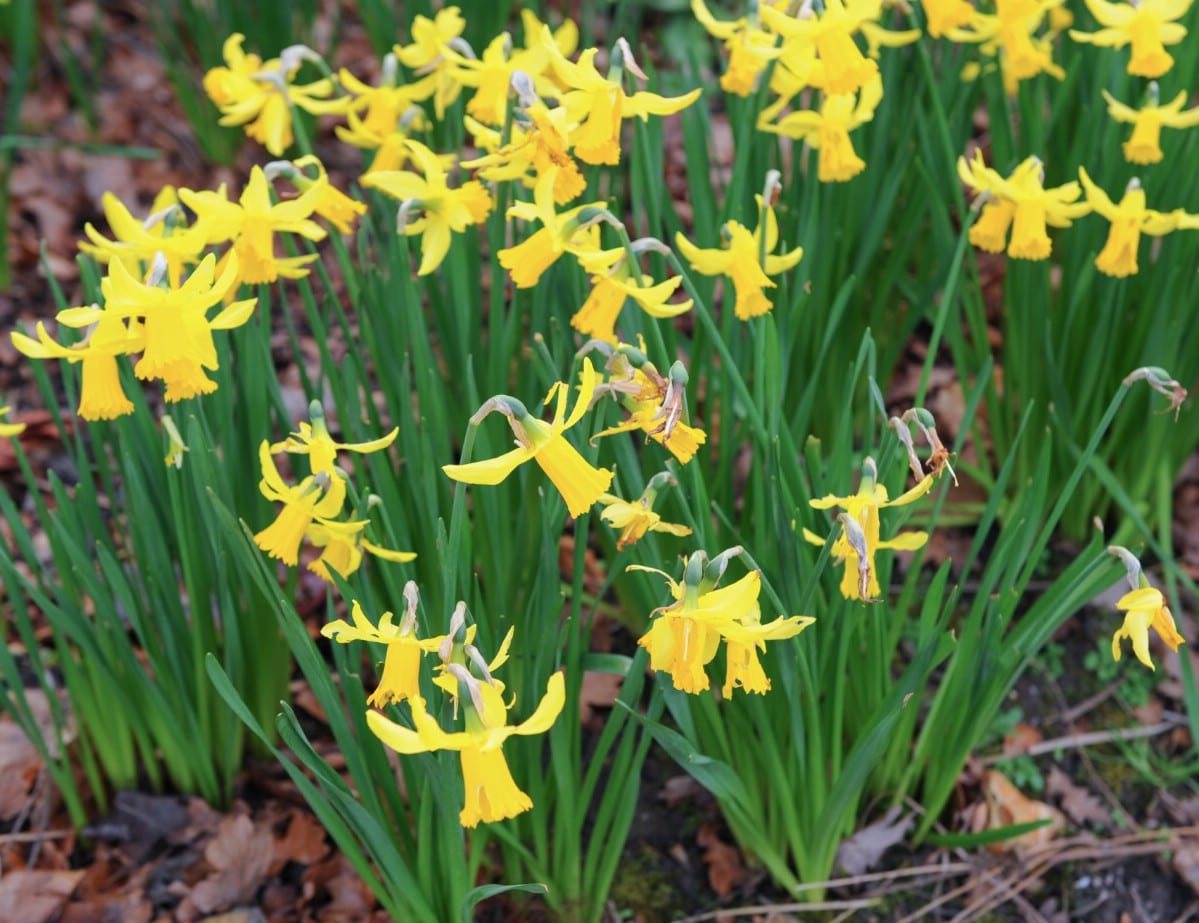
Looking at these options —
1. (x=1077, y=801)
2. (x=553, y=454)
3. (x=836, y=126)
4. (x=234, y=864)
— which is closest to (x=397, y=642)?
(x=553, y=454)

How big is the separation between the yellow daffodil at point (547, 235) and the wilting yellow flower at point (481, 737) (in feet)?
2.14

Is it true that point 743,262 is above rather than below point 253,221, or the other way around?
below

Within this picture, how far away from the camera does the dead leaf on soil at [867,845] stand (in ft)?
7.11

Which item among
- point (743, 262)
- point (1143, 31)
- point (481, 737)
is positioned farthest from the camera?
point (1143, 31)

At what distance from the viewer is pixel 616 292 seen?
1766 mm

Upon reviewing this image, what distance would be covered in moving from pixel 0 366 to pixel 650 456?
214cm

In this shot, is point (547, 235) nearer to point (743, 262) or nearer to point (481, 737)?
point (743, 262)

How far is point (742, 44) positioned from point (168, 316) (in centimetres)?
114

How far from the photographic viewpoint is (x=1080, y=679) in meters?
2.53

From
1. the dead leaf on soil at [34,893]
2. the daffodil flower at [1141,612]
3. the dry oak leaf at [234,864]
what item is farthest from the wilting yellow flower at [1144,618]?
the dead leaf on soil at [34,893]

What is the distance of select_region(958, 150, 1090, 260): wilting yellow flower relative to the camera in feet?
6.77

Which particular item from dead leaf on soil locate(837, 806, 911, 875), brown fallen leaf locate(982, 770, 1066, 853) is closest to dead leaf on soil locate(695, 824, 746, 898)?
dead leaf on soil locate(837, 806, 911, 875)

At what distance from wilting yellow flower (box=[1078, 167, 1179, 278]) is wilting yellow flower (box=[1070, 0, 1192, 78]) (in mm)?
272

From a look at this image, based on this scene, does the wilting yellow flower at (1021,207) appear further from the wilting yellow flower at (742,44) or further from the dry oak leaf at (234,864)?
the dry oak leaf at (234,864)
